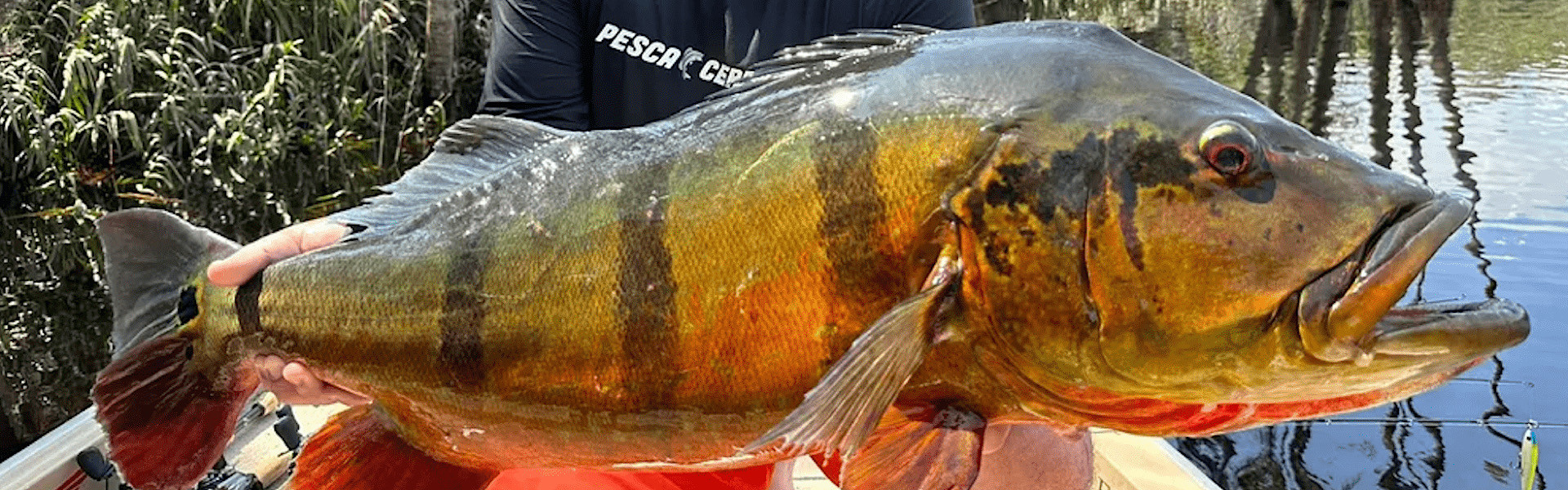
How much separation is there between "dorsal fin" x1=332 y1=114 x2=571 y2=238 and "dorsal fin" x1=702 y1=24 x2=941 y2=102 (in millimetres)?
321

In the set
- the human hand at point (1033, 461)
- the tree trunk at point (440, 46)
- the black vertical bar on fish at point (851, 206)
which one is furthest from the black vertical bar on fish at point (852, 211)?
the tree trunk at point (440, 46)

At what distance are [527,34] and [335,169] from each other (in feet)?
20.9

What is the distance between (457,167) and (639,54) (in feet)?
3.95

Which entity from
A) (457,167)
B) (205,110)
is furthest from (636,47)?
(205,110)

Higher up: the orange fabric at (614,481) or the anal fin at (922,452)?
the anal fin at (922,452)

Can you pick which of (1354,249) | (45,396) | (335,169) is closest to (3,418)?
(45,396)

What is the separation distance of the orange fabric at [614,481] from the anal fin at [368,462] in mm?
1028

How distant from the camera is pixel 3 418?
566 cm

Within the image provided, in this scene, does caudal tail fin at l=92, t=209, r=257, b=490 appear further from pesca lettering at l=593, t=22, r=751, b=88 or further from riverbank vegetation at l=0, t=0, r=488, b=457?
riverbank vegetation at l=0, t=0, r=488, b=457

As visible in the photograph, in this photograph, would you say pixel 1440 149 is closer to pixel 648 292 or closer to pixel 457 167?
pixel 457 167

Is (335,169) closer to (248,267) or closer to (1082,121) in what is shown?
(248,267)

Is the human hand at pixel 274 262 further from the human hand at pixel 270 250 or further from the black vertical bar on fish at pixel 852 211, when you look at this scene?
the black vertical bar on fish at pixel 852 211

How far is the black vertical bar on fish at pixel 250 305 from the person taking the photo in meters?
1.95

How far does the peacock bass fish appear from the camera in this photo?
4.49 feet
